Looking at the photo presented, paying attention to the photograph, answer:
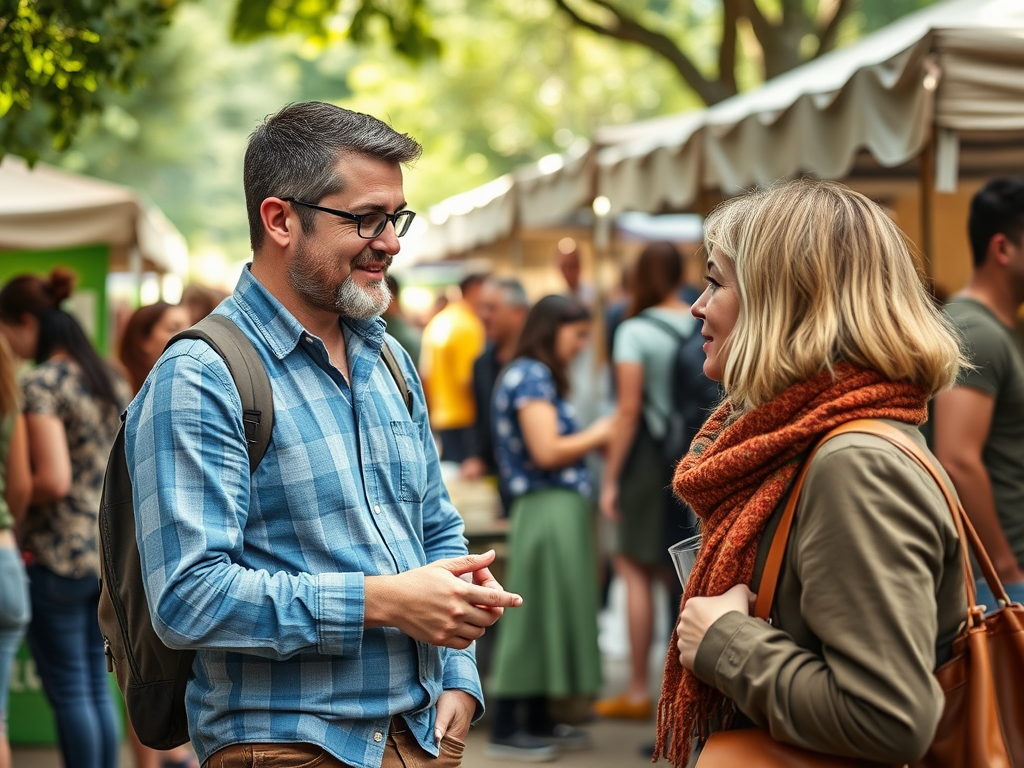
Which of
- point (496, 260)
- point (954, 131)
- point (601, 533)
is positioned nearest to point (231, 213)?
point (496, 260)

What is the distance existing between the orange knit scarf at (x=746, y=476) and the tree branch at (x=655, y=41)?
10092 millimetres

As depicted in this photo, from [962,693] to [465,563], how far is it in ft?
2.84

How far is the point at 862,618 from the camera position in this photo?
1.85 metres

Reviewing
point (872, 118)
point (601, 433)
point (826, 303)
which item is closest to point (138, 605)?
point (826, 303)

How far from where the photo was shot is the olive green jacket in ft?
6.03

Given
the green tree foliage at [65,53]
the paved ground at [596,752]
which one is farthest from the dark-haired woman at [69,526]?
the paved ground at [596,752]

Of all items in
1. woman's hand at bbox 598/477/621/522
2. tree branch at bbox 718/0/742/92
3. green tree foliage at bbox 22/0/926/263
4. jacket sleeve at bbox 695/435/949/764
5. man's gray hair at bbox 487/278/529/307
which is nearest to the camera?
jacket sleeve at bbox 695/435/949/764

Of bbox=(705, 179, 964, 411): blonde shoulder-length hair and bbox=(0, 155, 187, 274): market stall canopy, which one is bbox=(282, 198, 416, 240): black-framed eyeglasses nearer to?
bbox=(705, 179, 964, 411): blonde shoulder-length hair

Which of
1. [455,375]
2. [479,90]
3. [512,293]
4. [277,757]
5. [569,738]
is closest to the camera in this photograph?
[277,757]

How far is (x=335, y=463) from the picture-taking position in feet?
7.61

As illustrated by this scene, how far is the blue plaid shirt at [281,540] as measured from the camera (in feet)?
7.03

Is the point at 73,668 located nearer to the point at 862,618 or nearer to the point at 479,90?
the point at 862,618

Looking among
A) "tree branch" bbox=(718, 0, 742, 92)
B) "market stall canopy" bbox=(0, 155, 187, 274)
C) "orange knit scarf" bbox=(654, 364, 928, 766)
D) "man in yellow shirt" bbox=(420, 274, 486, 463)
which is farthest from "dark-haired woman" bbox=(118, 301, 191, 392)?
"tree branch" bbox=(718, 0, 742, 92)

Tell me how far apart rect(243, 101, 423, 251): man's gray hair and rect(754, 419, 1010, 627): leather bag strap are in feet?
3.33
